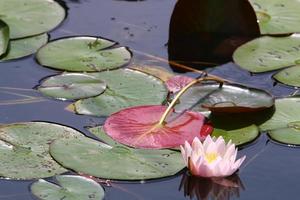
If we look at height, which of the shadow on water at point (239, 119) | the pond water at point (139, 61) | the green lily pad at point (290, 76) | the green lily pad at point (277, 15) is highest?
the green lily pad at point (277, 15)

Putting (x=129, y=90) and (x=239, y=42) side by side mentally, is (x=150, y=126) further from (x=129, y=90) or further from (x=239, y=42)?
(x=239, y=42)

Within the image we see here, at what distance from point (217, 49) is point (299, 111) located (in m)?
0.45

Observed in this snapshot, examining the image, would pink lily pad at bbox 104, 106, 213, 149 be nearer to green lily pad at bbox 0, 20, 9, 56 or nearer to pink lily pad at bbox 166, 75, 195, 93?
pink lily pad at bbox 166, 75, 195, 93

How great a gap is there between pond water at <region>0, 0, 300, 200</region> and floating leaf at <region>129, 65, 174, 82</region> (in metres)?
0.04

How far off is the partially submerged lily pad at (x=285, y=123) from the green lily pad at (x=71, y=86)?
0.41 m

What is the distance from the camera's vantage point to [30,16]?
8.32ft

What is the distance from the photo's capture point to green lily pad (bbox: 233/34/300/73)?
2.31 m

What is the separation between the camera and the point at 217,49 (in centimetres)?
245

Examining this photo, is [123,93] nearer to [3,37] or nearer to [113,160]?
[113,160]

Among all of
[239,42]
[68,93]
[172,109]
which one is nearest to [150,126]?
[172,109]

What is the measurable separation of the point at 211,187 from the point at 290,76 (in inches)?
21.2

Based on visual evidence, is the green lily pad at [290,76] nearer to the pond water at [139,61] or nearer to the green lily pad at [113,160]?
the pond water at [139,61]

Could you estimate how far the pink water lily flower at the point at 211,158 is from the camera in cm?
182

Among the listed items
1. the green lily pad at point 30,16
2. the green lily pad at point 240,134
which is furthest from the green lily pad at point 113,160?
the green lily pad at point 30,16
